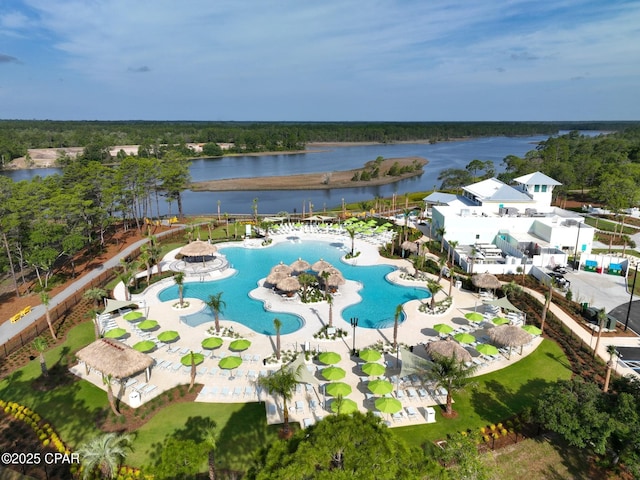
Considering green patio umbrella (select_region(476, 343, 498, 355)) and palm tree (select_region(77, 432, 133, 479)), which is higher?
palm tree (select_region(77, 432, 133, 479))

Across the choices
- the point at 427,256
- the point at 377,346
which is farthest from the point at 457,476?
the point at 427,256

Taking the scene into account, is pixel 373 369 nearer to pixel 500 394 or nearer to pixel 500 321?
pixel 500 394

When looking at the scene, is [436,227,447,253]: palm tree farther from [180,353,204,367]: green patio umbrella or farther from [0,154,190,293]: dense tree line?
[0,154,190,293]: dense tree line

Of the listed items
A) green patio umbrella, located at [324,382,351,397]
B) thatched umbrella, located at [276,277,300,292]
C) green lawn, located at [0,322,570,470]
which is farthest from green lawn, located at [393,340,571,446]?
thatched umbrella, located at [276,277,300,292]

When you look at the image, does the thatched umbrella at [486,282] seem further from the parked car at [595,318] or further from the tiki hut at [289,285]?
the tiki hut at [289,285]

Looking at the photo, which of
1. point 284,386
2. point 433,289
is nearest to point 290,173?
point 433,289

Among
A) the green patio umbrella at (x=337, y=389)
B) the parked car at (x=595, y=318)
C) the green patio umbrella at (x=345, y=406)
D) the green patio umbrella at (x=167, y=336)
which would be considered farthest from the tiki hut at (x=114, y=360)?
the parked car at (x=595, y=318)
